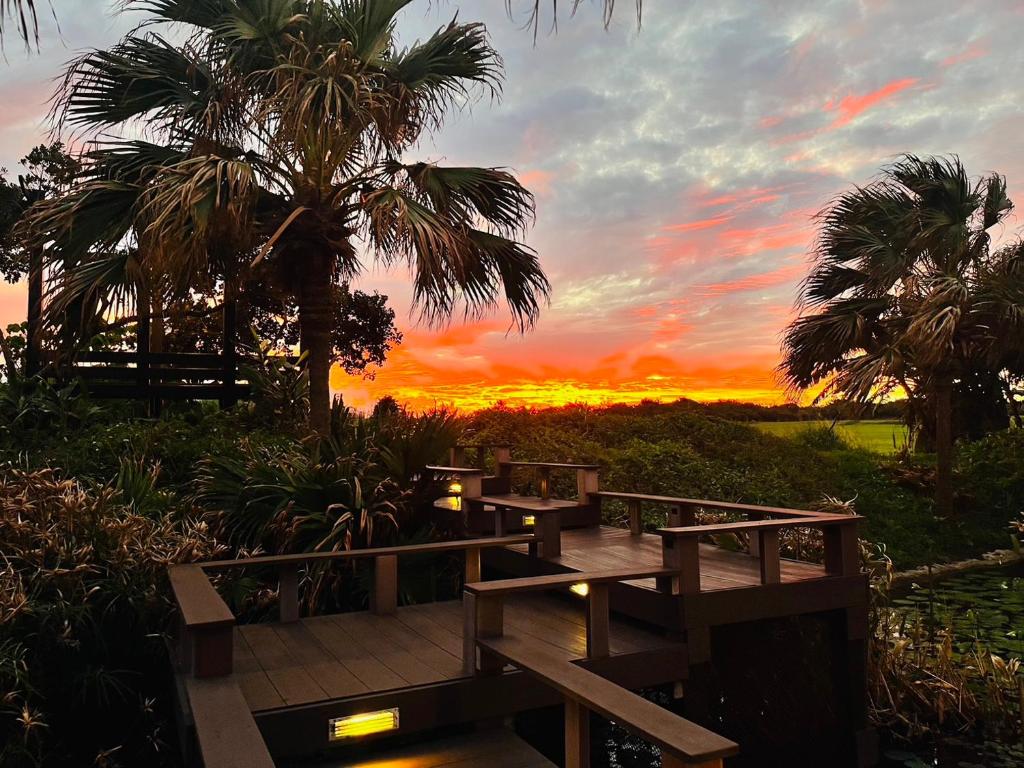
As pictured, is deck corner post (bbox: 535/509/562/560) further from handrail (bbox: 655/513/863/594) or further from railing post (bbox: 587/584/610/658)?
railing post (bbox: 587/584/610/658)

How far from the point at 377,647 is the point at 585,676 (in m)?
1.86

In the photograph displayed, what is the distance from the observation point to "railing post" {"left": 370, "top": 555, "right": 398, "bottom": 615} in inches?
191

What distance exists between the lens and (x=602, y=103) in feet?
28.4

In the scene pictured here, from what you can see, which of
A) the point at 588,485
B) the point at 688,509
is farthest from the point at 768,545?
the point at 588,485

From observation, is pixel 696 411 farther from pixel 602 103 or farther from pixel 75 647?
pixel 75 647

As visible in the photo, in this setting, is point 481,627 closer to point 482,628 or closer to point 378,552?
point 482,628

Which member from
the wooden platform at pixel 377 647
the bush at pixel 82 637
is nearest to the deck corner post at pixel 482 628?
the wooden platform at pixel 377 647

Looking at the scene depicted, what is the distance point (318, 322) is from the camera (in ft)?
27.1

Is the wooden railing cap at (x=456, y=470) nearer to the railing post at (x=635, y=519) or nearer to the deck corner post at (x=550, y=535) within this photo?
the deck corner post at (x=550, y=535)

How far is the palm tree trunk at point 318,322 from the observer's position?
8.19m

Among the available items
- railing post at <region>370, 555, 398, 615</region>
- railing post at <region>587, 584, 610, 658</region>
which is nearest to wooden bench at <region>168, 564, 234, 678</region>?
railing post at <region>370, 555, 398, 615</region>

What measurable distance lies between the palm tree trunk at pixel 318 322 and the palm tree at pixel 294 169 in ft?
0.07

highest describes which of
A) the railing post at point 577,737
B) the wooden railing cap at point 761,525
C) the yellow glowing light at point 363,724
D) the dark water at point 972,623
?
the wooden railing cap at point 761,525

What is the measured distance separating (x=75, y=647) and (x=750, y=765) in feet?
12.9
